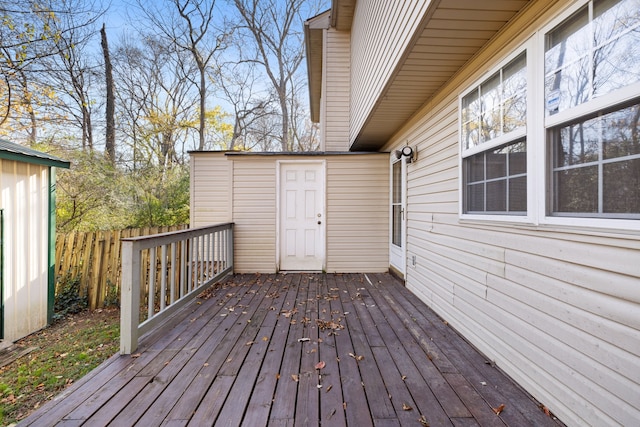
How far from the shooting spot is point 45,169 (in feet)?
12.2

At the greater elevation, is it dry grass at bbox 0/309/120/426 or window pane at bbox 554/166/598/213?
window pane at bbox 554/166/598/213

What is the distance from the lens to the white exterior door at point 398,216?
425 centimetres

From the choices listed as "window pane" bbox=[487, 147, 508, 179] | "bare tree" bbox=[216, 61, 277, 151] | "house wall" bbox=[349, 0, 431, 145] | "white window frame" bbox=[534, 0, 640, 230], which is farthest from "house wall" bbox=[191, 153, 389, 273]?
"bare tree" bbox=[216, 61, 277, 151]

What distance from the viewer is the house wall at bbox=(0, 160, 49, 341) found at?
3258mm

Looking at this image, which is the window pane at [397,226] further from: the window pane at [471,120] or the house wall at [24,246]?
the house wall at [24,246]

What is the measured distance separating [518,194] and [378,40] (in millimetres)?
2444

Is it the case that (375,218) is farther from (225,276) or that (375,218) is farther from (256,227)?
(225,276)

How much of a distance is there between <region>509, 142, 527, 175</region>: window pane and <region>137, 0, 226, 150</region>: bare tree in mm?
10960

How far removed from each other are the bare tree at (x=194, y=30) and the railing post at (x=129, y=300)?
952 cm

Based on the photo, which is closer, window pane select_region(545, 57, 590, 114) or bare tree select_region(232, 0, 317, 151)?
window pane select_region(545, 57, 590, 114)

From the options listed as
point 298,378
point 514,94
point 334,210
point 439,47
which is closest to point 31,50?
point 334,210

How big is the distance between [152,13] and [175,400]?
13.3m

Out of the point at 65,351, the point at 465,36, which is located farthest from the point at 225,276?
the point at 465,36

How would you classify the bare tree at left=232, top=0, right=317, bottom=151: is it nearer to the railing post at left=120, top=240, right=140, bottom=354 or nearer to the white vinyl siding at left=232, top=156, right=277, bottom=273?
the white vinyl siding at left=232, top=156, right=277, bottom=273
